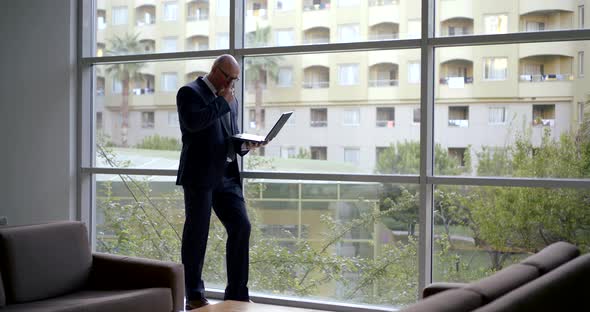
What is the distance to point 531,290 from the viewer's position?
Answer: 2.38 m

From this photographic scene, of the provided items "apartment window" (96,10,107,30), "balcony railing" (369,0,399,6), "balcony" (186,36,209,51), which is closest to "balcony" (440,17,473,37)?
"balcony railing" (369,0,399,6)

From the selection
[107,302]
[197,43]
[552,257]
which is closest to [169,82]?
[197,43]

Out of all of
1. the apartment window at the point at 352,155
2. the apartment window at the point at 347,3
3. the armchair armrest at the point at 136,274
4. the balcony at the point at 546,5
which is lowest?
the armchair armrest at the point at 136,274

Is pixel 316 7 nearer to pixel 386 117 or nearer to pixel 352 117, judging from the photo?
pixel 352 117

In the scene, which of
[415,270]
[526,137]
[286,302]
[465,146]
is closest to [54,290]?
[286,302]

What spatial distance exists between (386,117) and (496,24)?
0.98 meters

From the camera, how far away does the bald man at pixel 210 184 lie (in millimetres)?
5176

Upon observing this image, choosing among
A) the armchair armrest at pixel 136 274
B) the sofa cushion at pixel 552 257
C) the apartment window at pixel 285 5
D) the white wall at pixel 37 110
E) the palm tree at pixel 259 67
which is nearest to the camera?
the sofa cushion at pixel 552 257

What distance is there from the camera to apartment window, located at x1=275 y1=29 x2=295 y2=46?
18.9ft

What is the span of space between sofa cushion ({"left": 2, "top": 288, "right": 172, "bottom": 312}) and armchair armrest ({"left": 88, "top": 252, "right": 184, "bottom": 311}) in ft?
0.27

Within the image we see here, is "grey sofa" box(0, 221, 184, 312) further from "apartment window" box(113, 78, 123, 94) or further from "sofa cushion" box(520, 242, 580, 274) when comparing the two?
"sofa cushion" box(520, 242, 580, 274)

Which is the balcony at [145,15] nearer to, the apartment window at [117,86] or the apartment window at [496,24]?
the apartment window at [117,86]

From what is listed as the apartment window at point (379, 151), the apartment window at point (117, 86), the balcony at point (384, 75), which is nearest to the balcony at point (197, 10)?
the apartment window at point (117, 86)

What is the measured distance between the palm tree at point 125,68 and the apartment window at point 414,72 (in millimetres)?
2455
